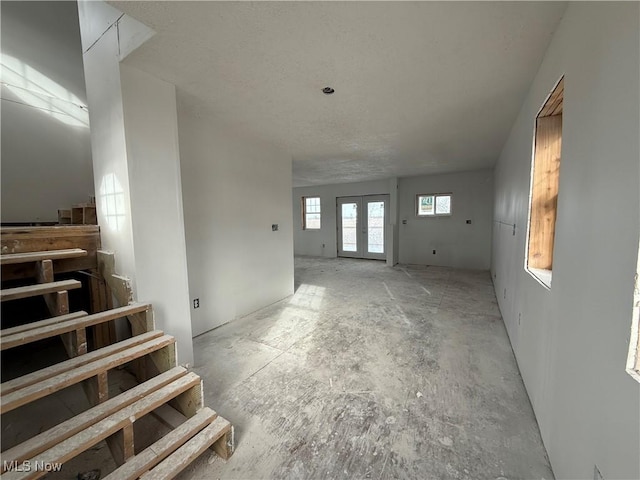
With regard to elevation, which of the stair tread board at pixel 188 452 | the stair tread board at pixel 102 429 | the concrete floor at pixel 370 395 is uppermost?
the stair tread board at pixel 102 429

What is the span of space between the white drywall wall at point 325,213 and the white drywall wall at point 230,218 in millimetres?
3664

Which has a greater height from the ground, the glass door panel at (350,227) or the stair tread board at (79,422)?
the glass door panel at (350,227)

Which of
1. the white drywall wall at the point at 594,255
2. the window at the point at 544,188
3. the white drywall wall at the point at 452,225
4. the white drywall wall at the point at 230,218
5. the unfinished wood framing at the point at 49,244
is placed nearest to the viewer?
the white drywall wall at the point at 594,255

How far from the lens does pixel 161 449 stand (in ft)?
3.92

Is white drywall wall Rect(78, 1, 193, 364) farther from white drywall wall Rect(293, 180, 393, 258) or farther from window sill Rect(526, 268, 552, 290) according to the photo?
white drywall wall Rect(293, 180, 393, 258)

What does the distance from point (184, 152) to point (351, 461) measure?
281 centimetres

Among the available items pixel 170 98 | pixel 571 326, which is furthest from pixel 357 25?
pixel 571 326

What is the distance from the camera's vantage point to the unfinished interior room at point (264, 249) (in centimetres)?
96

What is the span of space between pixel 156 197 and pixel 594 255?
240 cm

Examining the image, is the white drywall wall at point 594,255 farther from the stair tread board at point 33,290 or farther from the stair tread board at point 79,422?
the stair tread board at point 33,290

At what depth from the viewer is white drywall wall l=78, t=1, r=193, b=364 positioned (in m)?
1.72

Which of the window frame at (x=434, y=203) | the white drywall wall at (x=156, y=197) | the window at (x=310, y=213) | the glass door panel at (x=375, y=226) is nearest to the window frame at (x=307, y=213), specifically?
the window at (x=310, y=213)

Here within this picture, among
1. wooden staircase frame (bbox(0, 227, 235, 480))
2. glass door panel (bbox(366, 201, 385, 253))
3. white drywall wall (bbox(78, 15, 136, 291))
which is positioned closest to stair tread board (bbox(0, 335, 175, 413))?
wooden staircase frame (bbox(0, 227, 235, 480))

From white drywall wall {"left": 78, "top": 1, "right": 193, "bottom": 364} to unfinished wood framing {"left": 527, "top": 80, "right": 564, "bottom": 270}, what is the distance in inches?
104
